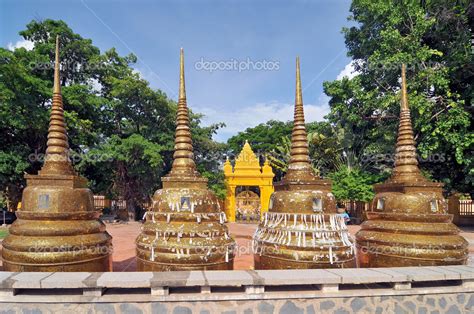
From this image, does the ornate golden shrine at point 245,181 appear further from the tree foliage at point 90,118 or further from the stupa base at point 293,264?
the stupa base at point 293,264

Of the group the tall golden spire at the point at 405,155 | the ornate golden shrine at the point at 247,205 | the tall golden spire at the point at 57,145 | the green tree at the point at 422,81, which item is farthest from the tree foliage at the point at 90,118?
the tall golden spire at the point at 405,155

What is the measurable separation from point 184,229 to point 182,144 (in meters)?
1.99

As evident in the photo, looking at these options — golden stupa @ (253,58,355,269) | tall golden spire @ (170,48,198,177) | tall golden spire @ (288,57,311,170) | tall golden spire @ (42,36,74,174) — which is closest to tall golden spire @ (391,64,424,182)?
golden stupa @ (253,58,355,269)

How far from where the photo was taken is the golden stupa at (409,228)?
22.2ft

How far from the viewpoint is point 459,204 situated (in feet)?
80.0

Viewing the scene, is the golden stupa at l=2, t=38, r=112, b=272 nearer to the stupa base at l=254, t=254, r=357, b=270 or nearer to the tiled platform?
the tiled platform

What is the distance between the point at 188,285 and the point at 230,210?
20.3 m

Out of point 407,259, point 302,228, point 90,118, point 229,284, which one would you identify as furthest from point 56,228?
point 90,118

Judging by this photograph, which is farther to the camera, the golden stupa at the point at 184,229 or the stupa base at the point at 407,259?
the stupa base at the point at 407,259

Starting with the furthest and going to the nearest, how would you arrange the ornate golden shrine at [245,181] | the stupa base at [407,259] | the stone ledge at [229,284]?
the ornate golden shrine at [245,181] < the stupa base at [407,259] < the stone ledge at [229,284]

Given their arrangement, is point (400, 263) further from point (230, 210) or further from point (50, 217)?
point (230, 210)

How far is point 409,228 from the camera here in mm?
6961

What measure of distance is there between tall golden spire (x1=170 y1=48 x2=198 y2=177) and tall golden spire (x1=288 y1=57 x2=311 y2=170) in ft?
7.81

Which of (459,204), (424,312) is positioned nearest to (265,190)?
(459,204)
